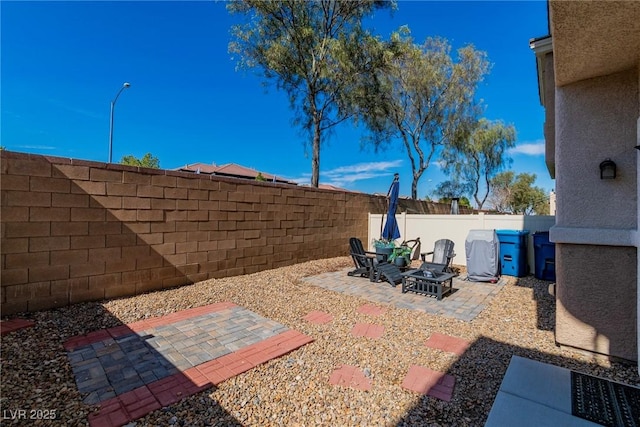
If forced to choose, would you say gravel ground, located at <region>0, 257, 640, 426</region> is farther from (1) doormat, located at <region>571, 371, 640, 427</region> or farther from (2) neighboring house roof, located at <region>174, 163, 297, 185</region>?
(2) neighboring house roof, located at <region>174, 163, 297, 185</region>

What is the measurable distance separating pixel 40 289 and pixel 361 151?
13557mm

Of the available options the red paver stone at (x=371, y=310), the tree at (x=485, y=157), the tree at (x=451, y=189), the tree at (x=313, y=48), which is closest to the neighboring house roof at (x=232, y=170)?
the tree at (x=313, y=48)

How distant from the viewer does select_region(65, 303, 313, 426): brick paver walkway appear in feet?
7.18

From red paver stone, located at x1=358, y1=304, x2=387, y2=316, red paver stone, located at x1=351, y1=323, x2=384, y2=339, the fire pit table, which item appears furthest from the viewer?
the fire pit table

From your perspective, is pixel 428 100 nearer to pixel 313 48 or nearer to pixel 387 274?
pixel 313 48

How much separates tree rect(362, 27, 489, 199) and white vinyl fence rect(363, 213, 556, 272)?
5710 millimetres

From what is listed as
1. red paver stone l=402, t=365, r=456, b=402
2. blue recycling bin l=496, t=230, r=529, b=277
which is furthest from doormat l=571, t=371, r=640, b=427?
blue recycling bin l=496, t=230, r=529, b=277

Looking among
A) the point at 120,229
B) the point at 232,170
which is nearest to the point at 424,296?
the point at 120,229

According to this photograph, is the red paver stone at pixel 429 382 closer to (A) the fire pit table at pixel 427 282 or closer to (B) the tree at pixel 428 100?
(A) the fire pit table at pixel 427 282

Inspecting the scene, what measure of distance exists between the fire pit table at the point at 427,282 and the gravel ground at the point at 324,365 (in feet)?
2.58

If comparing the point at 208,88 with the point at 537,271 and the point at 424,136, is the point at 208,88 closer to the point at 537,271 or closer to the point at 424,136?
the point at 424,136

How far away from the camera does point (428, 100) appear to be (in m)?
14.7

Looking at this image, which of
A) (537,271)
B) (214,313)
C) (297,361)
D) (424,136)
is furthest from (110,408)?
(424,136)

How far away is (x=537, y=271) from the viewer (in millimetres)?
6523
